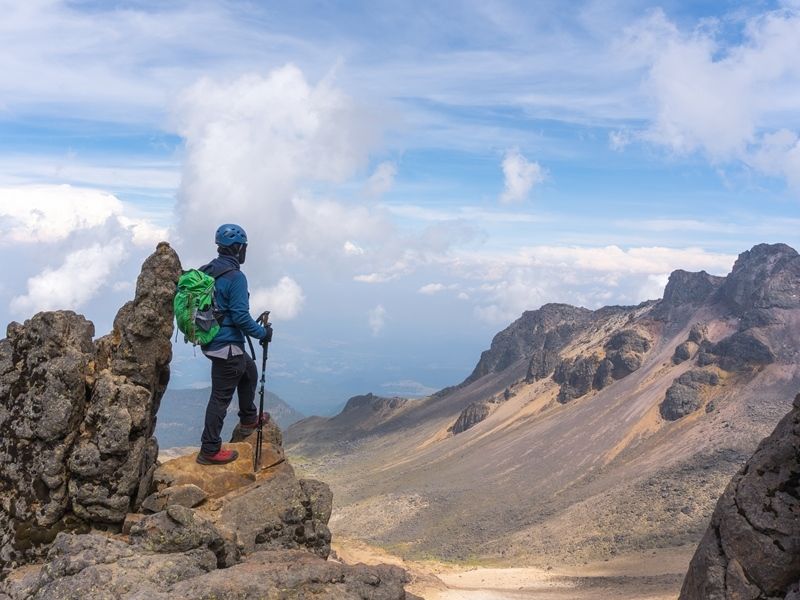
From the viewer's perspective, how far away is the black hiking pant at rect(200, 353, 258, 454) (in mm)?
14289

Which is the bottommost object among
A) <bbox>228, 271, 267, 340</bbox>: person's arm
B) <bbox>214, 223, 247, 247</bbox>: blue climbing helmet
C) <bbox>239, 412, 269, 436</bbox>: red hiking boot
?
<bbox>239, 412, 269, 436</bbox>: red hiking boot

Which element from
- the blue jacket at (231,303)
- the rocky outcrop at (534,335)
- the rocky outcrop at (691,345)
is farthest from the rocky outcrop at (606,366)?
the blue jacket at (231,303)

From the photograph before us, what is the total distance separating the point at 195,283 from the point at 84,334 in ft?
10.1

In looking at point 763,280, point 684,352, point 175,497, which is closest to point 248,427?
point 175,497

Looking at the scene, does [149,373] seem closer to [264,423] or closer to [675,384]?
[264,423]

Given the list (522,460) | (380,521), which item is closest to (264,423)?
(380,521)

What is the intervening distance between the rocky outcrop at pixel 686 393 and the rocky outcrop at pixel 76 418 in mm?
95238

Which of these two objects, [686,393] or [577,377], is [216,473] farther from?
[577,377]

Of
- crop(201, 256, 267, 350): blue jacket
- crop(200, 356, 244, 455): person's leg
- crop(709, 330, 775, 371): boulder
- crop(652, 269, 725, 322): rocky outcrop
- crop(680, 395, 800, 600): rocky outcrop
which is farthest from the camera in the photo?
crop(652, 269, 725, 322): rocky outcrop

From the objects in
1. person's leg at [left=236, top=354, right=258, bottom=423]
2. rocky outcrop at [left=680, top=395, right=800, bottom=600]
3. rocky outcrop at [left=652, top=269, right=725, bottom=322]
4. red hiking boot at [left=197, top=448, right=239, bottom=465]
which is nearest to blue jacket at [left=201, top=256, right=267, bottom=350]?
person's leg at [left=236, top=354, right=258, bottom=423]

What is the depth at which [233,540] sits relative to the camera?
464 inches

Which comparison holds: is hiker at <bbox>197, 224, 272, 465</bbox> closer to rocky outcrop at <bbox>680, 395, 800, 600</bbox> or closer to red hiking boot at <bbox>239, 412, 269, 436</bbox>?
red hiking boot at <bbox>239, 412, 269, 436</bbox>

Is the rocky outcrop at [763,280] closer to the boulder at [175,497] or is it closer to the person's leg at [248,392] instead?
the person's leg at [248,392]

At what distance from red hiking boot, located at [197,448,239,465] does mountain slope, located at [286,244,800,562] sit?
52.8 m
